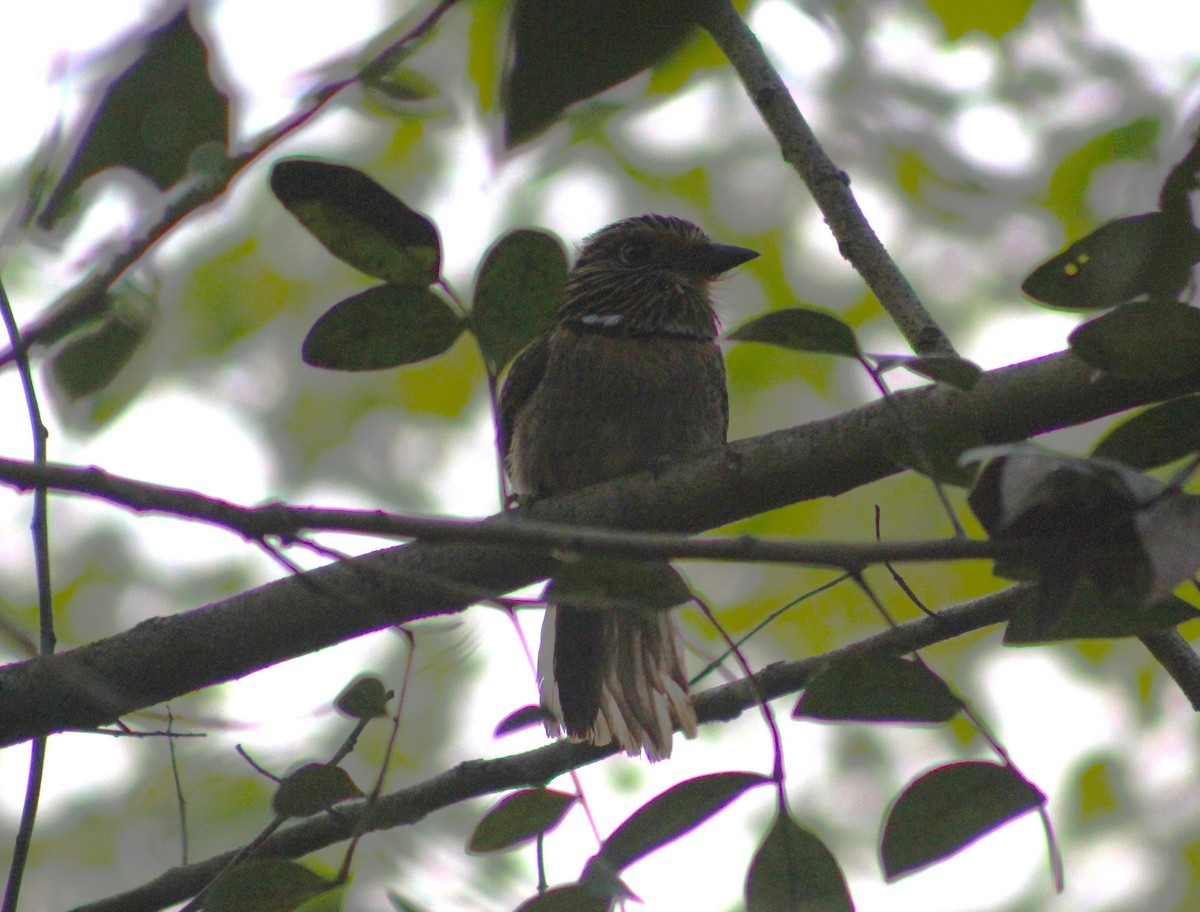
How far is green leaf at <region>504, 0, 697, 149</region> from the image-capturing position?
0.56m

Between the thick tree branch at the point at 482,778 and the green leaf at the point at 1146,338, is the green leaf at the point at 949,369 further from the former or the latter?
the thick tree branch at the point at 482,778

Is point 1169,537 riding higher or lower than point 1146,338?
lower

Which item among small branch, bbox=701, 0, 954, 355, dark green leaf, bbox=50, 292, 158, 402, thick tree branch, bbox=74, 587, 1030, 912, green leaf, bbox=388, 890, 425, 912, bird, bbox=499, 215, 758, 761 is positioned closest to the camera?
green leaf, bbox=388, 890, 425, 912

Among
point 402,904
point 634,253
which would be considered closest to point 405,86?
point 402,904

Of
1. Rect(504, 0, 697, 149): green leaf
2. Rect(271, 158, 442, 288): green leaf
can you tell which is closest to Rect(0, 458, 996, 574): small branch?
Rect(271, 158, 442, 288): green leaf

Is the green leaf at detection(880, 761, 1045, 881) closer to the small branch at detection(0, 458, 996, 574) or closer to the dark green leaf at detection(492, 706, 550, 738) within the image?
the small branch at detection(0, 458, 996, 574)

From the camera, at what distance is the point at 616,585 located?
4.53 feet

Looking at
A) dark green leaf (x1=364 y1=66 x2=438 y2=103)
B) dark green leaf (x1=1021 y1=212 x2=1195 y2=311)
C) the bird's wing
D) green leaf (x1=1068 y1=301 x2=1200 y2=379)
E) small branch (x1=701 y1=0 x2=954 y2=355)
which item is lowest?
green leaf (x1=1068 y1=301 x2=1200 y2=379)

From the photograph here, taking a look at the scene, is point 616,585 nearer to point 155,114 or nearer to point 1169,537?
point 1169,537

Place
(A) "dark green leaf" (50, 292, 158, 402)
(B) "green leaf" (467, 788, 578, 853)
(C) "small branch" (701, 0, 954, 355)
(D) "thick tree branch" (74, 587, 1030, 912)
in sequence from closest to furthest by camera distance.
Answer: (B) "green leaf" (467, 788, 578, 853) < (A) "dark green leaf" (50, 292, 158, 402) < (D) "thick tree branch" (74, 587, 1030, 912) < (C) "small branch" (701, 0, 954, 355)

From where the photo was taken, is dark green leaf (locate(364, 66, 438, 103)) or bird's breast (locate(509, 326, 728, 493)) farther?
bird's breast (locate(509, 326, 728, 493))

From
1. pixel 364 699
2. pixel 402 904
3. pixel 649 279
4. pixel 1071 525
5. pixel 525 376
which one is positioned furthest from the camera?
pixel 649 279

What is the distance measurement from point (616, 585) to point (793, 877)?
0.41 m

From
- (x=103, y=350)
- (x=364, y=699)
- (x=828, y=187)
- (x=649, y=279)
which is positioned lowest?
(x=364, y=699)
